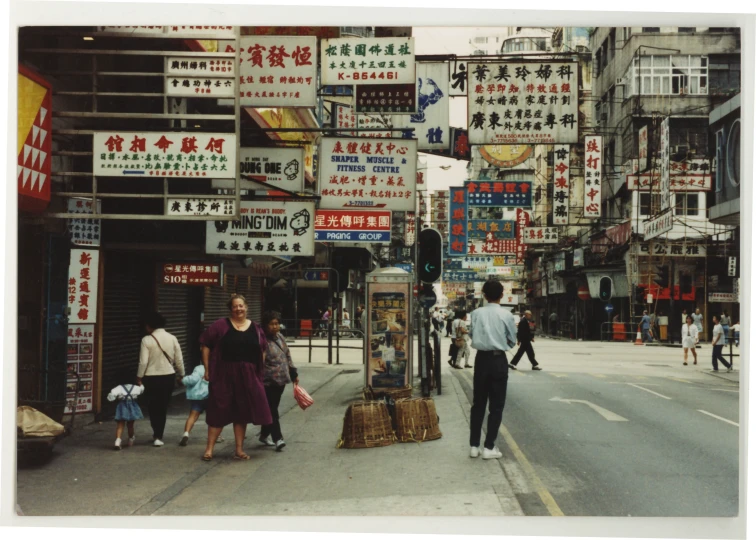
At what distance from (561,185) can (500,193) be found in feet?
26.0

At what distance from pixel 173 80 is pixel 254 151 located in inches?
146

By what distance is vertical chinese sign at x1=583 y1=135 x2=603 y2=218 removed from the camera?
102 ft

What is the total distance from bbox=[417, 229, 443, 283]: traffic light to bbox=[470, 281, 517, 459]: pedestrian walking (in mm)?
6045

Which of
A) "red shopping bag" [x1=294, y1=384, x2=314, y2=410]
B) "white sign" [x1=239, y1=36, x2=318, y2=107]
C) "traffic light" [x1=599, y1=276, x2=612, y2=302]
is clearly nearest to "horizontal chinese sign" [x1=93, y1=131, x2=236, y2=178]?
"white sign" [x1=239, y1=36, x2=318, y2=107]

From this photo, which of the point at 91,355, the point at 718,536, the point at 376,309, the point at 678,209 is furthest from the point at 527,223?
the point at 718,536

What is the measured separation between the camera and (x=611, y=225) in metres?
48.1

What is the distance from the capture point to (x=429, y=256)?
15.5 m

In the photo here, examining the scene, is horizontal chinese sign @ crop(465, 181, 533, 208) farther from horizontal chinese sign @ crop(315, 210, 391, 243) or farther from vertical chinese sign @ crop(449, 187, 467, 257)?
horizontal chinese sign @ crop(315, 210, 391, 243)

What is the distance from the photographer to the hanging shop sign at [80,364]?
1149 centimetres

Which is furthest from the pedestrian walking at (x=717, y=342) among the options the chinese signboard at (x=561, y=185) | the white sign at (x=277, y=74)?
the white sign at (x=277, y=74)

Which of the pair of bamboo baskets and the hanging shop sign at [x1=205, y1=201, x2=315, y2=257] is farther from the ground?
the hanging shop sign at [x1=205, y1=201, x2=315, y2=257]

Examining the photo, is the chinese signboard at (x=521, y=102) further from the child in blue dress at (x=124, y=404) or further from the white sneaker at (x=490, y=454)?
the child in blue dress at (x=124, y=404)

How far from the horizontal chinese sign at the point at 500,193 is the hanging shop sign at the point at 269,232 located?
11.1 metres

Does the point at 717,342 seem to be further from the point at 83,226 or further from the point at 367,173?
the point at 83,226
